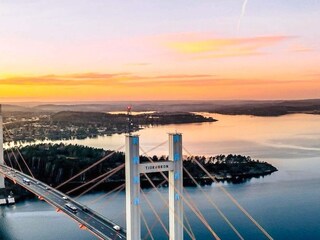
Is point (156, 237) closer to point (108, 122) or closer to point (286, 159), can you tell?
point (286, 159)

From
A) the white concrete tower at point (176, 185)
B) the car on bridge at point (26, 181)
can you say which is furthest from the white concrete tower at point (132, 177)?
the car on bridge at point (26, 181)

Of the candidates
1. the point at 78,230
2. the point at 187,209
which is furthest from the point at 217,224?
the point at 78,230

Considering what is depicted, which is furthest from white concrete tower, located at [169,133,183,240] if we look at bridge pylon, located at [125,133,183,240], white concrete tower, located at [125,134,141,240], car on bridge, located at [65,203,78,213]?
car on bridge, located at [65,203,78,213]

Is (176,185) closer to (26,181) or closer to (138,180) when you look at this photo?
(138,180)

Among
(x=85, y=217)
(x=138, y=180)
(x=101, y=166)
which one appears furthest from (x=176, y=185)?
(x=101, y=166)

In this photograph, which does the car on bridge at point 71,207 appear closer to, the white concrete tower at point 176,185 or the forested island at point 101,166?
the white concrete tower at point 176,185
